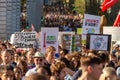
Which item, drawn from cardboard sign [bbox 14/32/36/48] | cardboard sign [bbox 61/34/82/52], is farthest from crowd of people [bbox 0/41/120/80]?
cardboard sign [bbox 61/34/82/52]

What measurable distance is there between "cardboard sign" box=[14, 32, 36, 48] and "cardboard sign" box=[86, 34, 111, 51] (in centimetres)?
186

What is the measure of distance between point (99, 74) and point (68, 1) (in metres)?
66.6

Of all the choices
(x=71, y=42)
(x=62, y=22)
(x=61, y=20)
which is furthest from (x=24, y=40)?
(x=61, y=20)

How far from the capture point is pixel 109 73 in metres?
7.37

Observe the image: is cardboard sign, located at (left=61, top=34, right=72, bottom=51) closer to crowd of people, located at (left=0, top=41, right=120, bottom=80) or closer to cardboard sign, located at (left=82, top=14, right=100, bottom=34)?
cardboard sign, located at (left=82, top=14, right=100, bottom=34)

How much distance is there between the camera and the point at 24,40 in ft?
53.6

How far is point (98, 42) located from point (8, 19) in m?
14.4

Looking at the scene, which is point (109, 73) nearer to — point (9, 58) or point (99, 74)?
point (99, 74)

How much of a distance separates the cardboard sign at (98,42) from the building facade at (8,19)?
549 inches

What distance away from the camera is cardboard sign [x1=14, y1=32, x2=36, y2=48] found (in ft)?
53.3

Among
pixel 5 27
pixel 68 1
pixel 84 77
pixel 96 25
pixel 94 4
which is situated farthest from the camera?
pixel 68 1

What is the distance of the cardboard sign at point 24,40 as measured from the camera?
53.3 ft

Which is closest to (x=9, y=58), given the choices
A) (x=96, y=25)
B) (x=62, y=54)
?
(x=62, y=54)

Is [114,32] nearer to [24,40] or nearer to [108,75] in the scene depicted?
[24,40]
